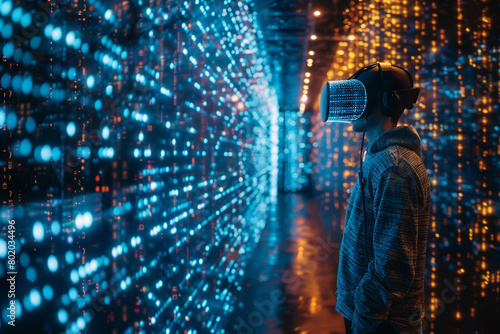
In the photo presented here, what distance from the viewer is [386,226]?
2.98 feet

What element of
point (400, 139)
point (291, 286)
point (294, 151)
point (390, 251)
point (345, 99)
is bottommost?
point (291, 286)

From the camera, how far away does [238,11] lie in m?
3.10

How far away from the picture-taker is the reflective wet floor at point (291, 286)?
2432 millimetres

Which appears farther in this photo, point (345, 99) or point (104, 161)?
point (345, 99)

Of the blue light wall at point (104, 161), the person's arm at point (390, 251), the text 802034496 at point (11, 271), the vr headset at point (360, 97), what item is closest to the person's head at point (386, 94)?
the vr headset at point (360, 97)

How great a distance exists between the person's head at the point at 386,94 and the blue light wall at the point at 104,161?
724 mm

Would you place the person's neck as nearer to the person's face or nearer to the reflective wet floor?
the person's face

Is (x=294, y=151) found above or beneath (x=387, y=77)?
beneath

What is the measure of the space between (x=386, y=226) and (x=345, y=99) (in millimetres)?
391

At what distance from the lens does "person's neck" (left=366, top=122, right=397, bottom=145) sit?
3.53 feet

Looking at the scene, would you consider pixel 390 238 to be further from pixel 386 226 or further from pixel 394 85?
pixel 394 85

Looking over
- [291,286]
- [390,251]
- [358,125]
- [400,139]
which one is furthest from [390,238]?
[291,286]

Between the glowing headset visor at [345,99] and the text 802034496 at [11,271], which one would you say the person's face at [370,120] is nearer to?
the glowing headset visor at [345,99]

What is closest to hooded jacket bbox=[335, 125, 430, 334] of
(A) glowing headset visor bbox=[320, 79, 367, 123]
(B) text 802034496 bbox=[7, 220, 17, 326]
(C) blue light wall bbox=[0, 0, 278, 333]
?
(A) glowing headset visor bbox=[320, 79, 367, 123]
